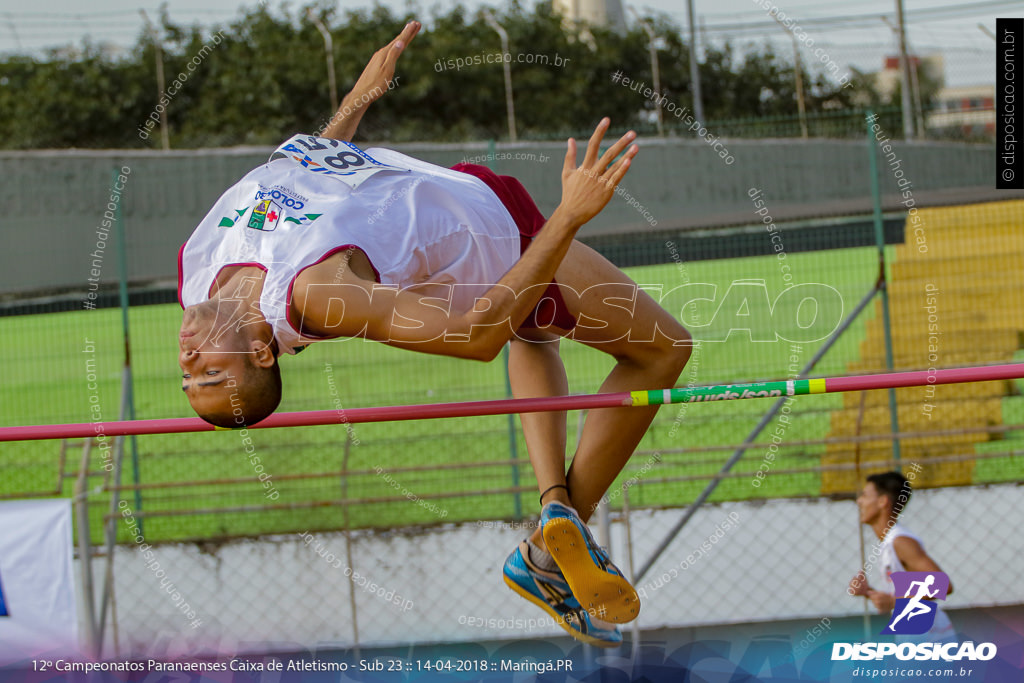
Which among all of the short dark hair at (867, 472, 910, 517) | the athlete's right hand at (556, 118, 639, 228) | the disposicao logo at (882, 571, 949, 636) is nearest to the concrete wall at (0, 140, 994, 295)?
the short dark hair at (867, 472, 910, 517)

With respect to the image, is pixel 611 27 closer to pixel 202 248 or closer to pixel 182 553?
pixel 182 553

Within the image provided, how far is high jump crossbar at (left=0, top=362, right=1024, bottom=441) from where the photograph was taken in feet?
8.02

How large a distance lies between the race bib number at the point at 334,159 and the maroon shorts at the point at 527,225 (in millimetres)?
→ 304

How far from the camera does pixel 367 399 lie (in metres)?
6.49

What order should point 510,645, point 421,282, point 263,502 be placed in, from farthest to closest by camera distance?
1. point 263,502
2. point 510,645
3. point 421,282

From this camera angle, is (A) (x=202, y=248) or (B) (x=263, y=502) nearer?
(A) (x=202, y=248)

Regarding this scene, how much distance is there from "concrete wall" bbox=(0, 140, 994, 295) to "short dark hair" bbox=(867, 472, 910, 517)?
208 cm

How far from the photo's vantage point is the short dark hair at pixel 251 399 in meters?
2.20

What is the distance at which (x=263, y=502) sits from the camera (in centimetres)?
632

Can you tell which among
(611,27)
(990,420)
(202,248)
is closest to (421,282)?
(202,248)

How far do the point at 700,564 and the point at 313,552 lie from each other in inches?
82.0

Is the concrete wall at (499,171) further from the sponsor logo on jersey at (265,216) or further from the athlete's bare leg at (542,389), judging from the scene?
the sponsor logo on jersey at (265,216)

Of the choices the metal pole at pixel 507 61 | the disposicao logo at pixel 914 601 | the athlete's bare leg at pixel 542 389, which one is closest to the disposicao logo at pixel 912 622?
the disposicao logo at pixel 914 601

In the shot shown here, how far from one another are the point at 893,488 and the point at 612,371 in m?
2.42
